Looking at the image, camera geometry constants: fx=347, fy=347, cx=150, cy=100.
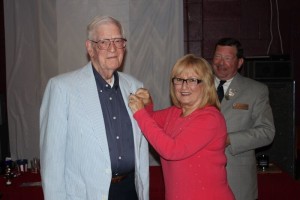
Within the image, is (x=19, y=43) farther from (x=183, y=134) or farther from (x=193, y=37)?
(x=183, y=134)

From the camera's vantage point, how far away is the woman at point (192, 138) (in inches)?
67.2

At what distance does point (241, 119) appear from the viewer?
2.37 metres

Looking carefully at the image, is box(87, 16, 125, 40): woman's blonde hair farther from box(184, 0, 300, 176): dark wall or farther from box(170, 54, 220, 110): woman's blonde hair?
box(184, 0, 300, 176): dark wall

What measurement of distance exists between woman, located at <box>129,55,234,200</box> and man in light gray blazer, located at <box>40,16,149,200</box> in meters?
0.15

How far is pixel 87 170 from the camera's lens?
5.48 ft

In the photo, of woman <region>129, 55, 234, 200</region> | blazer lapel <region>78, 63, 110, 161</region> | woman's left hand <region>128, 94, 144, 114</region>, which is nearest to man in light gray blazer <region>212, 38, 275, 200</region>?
woman <region>129, 55, 234, 200</region>

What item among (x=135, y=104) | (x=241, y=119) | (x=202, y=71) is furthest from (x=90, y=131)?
(x=241, y=119)

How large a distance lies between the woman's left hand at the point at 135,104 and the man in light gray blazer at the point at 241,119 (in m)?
0.73

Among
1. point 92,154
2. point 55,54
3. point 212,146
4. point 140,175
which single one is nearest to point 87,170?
point 92,154

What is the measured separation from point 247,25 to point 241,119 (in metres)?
2.30

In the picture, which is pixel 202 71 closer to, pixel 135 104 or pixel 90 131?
pixel 135 104

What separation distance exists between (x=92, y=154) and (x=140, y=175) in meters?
0.36

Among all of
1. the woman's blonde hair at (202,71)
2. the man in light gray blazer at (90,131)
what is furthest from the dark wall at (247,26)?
the man in light gray blazer at (90,131)

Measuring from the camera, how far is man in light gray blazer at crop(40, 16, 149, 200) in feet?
5.37
